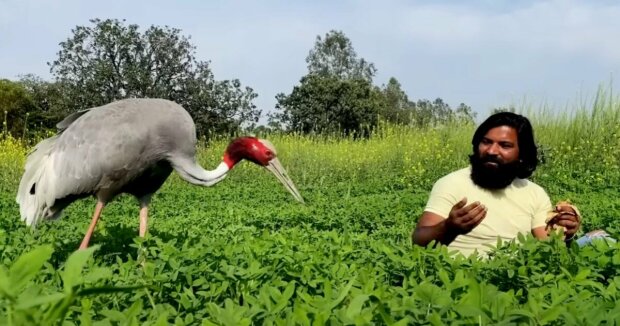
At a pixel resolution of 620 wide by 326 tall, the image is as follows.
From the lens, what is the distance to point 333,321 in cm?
184

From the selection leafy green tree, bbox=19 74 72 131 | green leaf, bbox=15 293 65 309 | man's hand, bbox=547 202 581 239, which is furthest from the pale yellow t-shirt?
leafy green tree, bbox=19 74 72 131

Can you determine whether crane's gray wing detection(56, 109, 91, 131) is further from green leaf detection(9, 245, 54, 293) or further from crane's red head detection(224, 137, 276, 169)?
green leaf detection(9, 245, 54, 293)

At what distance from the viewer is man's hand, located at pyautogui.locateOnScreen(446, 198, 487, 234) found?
3889mm

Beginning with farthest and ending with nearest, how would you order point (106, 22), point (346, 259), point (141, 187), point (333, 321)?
point (106, 22) → point (141, 187) → point (346, 259) → point (333, 321)

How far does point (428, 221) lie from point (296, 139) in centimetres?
1460

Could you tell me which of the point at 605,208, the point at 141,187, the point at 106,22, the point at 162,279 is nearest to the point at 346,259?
the point at 162,279

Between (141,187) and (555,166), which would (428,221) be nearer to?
(141,187)

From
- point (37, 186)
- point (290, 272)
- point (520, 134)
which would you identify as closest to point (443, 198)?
point (520, 134)

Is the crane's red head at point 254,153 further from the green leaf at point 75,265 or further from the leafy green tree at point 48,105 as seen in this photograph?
the leafy green tree at point 48,105

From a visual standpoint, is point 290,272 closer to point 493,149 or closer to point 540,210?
point 493,149

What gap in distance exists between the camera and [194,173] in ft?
21.9

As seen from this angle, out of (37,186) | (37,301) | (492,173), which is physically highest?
(37,301)

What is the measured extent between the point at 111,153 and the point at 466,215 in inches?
135

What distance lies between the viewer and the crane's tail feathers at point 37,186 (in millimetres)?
6664
